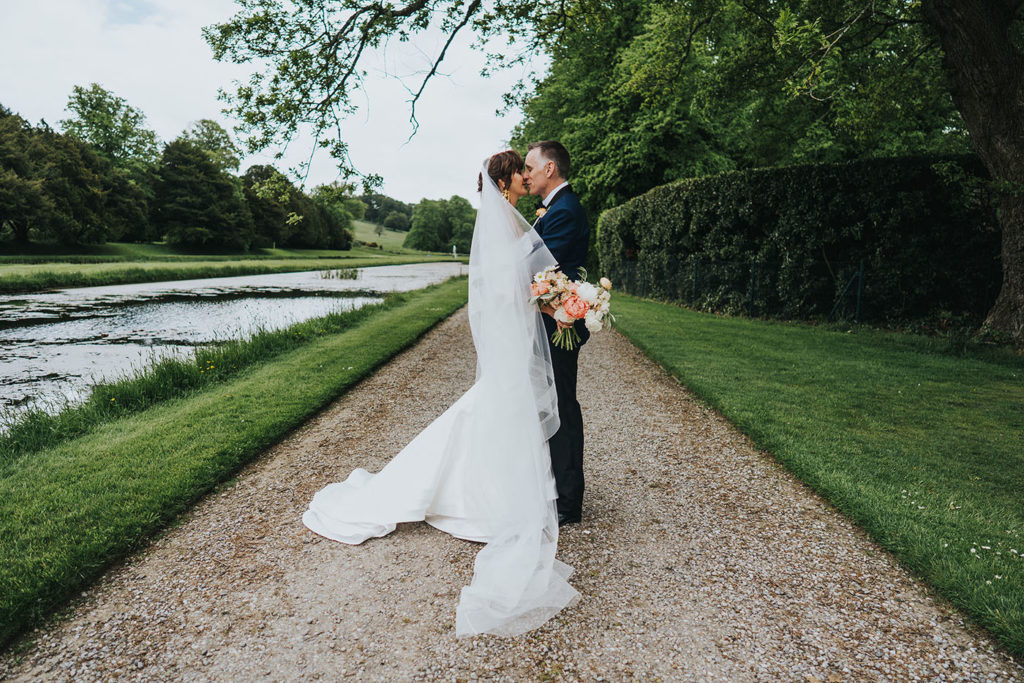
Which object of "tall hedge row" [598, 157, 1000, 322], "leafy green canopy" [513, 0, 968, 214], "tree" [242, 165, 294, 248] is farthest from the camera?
"tree" [242, 165, 294, 248]

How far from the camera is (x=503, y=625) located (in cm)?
281

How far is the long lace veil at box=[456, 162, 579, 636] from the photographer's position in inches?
136

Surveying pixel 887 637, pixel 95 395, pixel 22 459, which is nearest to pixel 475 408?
pixel 887 637

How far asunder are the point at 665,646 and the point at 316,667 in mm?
1685

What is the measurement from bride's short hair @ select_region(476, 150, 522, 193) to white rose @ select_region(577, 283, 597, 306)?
3.06ft

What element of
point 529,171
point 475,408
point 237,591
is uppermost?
point 529,171

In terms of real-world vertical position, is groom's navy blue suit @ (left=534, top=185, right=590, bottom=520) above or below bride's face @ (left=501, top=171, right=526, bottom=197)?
below

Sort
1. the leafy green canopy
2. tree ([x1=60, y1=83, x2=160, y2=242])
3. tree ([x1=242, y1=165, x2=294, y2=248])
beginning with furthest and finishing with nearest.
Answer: tree ([x1=242, y1=165, x2=294, y2=248])
tree ([x1=60, y1=83, x2=160, y2=242])
the leafy green canopy

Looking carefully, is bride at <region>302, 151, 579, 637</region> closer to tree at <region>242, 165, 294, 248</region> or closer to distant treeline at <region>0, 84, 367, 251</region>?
distant treeline at <region>0, 84, 367, 251</region>

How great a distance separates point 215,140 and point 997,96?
77748 millimetres

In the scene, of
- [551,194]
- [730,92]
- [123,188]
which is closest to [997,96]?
[730,92]

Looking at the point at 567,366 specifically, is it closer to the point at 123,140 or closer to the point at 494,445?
the point at 494,445

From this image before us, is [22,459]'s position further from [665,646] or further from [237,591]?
[665,646]

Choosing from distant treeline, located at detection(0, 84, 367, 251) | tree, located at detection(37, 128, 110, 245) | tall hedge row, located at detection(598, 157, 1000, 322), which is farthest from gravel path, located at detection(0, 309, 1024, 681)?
tree, located at detection(37, 128, 110, 245)
